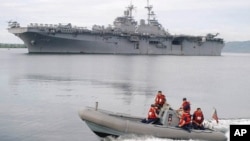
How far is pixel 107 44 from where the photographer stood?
128625 millimetres

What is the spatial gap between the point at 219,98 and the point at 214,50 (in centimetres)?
12641

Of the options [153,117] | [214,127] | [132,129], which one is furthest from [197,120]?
[132,129]

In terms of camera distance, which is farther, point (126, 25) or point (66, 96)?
point (126, 25)

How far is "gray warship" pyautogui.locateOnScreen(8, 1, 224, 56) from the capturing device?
11494 centimetres

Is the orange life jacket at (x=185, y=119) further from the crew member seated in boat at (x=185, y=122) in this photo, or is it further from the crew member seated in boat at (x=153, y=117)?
the crew member seated in boat at (x=153, y=117)

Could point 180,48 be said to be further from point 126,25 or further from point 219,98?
point 219,98

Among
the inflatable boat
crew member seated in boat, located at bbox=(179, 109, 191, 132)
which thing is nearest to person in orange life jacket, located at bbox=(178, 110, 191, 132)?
crew member seated in boat, located at bbox=(179, 109, 191, 132)

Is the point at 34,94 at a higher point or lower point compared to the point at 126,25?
lower

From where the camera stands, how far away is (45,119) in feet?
86.3

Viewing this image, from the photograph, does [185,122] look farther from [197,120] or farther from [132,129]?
[132,129]

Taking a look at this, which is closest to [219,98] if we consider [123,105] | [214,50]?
[123,105]

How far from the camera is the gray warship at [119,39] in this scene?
115m

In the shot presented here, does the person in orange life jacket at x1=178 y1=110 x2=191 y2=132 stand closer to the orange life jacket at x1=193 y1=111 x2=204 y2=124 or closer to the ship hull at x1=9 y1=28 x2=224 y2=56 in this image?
the orange life jacket at x1=193 y1=111 x2=204 y2=124

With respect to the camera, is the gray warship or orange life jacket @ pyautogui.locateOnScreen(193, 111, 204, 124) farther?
the gray warship
